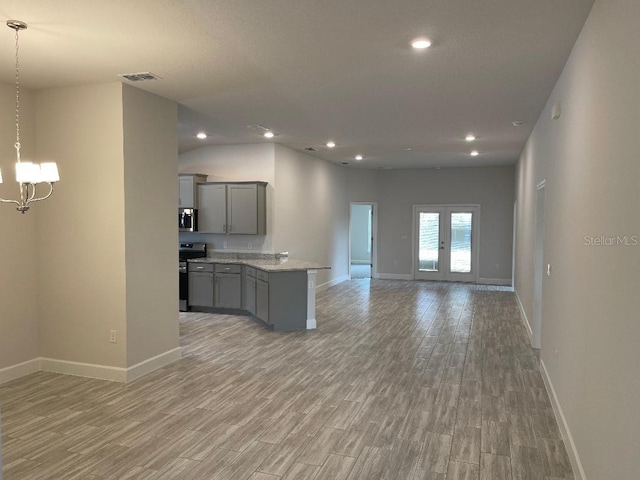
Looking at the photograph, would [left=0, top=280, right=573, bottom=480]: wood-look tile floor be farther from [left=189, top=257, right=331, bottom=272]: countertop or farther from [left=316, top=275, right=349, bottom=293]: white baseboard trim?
[left=316, top=275, right=349, bottom=293]: white baseboard trim

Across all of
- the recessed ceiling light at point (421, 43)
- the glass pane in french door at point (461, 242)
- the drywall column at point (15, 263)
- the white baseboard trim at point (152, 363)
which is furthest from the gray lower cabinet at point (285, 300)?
the glass pane in french door at point (461, 242)

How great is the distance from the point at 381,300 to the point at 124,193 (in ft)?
19.9

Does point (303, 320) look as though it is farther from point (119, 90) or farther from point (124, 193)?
point (119, 90)

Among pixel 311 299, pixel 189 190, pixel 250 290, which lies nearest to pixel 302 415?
pixel 311 299

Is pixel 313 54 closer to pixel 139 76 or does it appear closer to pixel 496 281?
pixel 139 76

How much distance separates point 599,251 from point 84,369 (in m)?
4.76

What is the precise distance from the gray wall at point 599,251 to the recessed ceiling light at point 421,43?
3.35ft

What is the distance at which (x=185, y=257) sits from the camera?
27.9ft

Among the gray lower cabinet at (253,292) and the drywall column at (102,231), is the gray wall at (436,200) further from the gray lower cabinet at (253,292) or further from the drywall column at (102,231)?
the drywall column at (102,231)

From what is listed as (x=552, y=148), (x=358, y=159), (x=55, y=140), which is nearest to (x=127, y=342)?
(x=55, y=140)

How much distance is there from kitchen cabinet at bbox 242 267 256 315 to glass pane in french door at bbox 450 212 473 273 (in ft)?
21.8

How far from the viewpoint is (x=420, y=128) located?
6.91 meters

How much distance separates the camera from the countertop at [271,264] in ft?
22.6

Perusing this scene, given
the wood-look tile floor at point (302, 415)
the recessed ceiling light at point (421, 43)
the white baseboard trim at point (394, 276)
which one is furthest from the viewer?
the white baseboard trim at point (394, 276)
